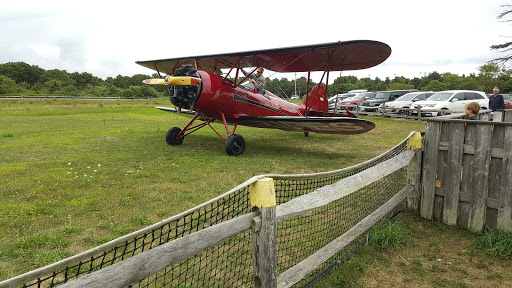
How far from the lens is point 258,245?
2.37 meters

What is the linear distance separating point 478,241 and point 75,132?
1419 cm

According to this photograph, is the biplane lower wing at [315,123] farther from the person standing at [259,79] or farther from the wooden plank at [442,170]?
the wooden plank at [442,170]

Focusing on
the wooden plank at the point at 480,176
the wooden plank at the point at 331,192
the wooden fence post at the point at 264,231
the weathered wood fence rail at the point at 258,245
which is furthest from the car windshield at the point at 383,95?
the wooden fence post at the point at 264,231

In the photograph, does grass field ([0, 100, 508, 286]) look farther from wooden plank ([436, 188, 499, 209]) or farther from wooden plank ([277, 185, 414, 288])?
A: wooden plank ([436, 188, 499, 209])

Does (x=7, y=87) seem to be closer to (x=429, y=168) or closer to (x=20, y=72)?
(x=20, y=72)

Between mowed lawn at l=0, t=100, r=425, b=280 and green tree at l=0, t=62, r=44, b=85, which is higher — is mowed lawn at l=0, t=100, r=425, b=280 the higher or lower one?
the lower one

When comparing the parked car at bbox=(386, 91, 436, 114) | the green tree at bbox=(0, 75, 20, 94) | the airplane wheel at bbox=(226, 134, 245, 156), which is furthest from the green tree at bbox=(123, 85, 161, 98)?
the airplane wheel at bbox=(226, 134, 245, 156)

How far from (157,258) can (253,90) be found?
30.2ft

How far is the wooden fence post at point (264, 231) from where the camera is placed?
2328 millimetres

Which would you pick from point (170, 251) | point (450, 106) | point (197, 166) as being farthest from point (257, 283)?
point (450, 106)

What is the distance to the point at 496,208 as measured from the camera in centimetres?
418

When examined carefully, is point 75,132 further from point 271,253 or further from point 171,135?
point 271,253

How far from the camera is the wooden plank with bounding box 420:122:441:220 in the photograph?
4.77 metres

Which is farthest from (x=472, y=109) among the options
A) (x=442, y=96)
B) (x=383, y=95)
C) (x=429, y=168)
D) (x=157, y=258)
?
(x=383, y=95)
